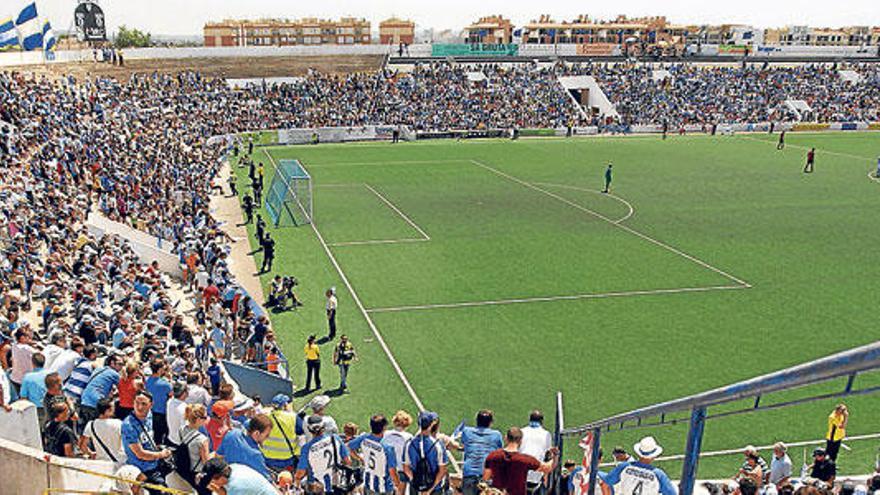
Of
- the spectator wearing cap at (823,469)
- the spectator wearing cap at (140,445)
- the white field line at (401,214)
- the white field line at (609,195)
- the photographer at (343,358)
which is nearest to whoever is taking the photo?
the spectator wearing cap at (140,445)

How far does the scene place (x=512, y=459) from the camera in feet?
22.7

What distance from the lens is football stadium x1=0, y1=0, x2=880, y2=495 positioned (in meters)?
7.41

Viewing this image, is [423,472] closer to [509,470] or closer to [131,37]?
[509,470]

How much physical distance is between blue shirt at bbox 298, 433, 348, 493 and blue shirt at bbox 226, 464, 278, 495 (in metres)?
1.75

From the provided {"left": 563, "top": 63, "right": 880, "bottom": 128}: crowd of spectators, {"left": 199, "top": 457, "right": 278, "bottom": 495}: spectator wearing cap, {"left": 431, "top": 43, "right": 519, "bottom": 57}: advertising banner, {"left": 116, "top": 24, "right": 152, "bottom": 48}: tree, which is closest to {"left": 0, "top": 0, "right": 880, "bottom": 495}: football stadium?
{"left": 199, "top": 457, "right": 278, "bottom": 495}: spectator wearing cap

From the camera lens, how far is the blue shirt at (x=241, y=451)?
6.79 meters

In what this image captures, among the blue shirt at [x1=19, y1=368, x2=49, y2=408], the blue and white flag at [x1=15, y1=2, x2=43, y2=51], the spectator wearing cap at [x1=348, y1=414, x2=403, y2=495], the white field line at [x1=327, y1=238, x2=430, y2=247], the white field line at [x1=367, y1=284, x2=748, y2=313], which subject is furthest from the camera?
the blue and white flag at [x1=15, y1=2, x2=43, y2=51]

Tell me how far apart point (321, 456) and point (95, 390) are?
2912 millimetres

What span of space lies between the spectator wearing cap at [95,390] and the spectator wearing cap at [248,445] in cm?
236

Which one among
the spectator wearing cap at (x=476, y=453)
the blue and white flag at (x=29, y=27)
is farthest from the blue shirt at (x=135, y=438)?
the blue and white flag at (x=29, y=27)

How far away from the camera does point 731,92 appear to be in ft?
231

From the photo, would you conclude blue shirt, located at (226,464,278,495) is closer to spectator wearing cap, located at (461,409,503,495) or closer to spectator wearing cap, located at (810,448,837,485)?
spectator wearing cap, located at (461,409,503,495)

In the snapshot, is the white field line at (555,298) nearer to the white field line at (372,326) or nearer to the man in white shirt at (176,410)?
the white field line at (372,326)

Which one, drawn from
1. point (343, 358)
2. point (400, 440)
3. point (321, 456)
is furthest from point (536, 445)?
point (343, 358)
